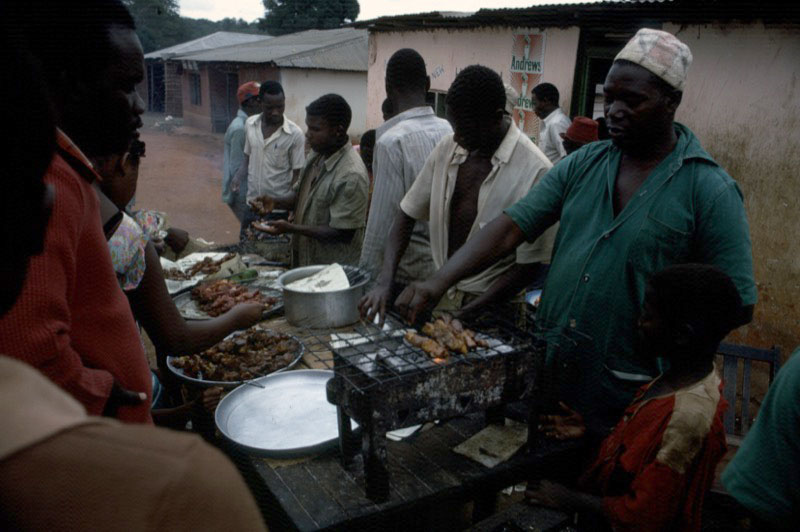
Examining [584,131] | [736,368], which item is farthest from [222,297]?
[584,131]

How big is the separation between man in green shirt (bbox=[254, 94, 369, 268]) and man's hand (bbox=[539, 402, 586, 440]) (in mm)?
2627

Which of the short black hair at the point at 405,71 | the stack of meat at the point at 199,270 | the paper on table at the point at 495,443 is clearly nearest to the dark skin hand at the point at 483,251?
the paper on table at the point at 495,443

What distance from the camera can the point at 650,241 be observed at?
7.73 feet

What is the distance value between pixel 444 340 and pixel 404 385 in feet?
1.08

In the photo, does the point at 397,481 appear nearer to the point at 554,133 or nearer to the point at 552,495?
the point at 552,495

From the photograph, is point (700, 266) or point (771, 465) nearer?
point (771, 465)

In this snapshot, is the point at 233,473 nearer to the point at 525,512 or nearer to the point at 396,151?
the point at 525,512

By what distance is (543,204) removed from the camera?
2.81m

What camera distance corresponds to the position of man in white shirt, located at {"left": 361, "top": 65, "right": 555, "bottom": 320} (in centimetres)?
316

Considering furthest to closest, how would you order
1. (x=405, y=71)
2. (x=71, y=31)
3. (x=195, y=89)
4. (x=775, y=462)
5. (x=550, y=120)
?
(x=195, y=89) → (x=550, y=120) → (x=405, y=71) → (x=775, y=462) → (x=71, y=31)

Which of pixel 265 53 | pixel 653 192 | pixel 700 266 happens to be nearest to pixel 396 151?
pixel 653 192

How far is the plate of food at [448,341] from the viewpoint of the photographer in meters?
2.16

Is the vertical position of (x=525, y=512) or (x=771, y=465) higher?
(x=771, y=465)

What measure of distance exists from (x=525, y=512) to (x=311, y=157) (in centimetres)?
380
